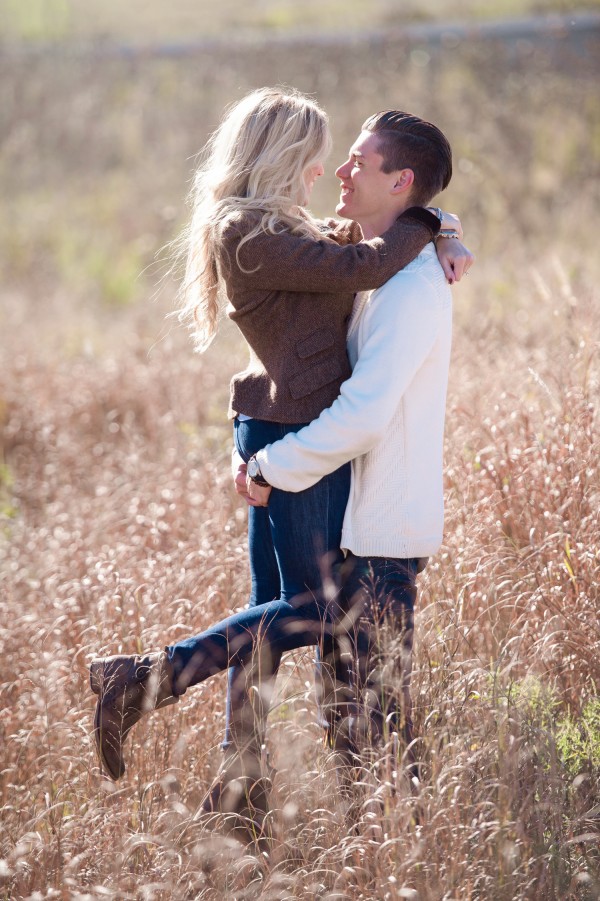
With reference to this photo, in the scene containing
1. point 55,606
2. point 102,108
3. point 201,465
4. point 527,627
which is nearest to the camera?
point 527,627

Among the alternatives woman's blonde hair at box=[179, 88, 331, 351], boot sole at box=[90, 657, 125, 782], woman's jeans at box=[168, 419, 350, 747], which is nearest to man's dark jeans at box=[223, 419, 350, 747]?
woman's jeans at box=[168, 419, 350, 747]

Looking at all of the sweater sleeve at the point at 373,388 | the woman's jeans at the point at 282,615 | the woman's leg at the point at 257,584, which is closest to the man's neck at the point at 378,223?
the sweater sleeve at the point at 373,388

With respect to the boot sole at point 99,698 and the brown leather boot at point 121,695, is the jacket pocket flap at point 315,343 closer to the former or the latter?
the brown leather boot at point 121,695

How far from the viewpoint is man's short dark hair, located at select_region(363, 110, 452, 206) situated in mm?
2684

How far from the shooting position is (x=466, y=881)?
7.48 ft

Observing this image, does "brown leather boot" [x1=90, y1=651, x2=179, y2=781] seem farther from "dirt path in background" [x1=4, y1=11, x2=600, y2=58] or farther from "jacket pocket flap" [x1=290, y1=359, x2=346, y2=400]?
"dirt path in background" [x1=4, y1=11, x2=600, y2=58]

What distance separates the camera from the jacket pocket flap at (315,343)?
105 inches

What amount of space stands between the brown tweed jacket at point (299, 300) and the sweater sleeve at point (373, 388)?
9 cm

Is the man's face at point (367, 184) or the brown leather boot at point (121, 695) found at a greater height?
the man's face at point (367, 184)

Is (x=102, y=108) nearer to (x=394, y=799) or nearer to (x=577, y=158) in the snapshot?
(x=577, y=158)

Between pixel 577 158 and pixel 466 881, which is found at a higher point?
pixel 577 158

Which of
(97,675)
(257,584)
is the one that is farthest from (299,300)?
(97,675)

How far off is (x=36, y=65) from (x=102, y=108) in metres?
2.19

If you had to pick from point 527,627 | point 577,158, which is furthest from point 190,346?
point 577,158
